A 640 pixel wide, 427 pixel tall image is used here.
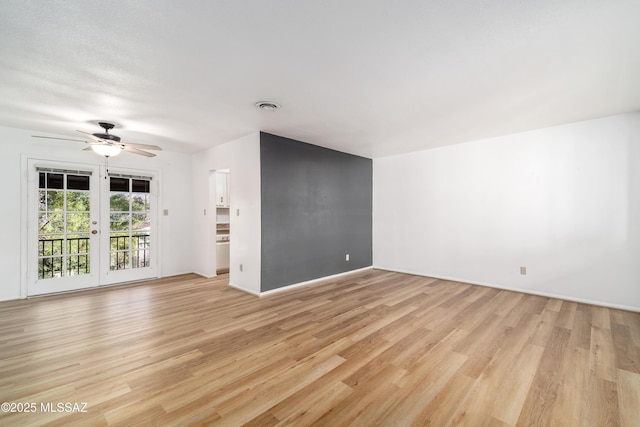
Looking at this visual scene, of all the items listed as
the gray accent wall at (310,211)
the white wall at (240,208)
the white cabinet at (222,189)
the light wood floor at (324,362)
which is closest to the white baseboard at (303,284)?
the gray accent wall at (310,211)

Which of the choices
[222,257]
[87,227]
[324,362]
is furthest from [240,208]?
[324,362]

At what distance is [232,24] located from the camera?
5.90ft

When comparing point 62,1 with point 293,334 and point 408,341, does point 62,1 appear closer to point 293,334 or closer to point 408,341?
point 293,334

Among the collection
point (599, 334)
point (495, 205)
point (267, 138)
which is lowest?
point (599, 334)

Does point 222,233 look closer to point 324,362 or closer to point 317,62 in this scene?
point 324,362

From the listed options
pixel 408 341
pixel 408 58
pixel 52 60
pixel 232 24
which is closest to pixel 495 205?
pixel 408 341

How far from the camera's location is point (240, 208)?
4.54 m

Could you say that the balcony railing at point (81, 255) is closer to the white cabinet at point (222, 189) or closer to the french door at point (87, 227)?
the french door at point (87, 227)

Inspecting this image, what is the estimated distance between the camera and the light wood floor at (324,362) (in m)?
1.73

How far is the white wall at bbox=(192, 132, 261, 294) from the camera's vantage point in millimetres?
4246

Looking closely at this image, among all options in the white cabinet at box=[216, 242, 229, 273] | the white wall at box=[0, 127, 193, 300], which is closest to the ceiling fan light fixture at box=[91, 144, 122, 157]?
the white wall at box=[0, 127, 193, 300]

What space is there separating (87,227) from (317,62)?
4.90 metres

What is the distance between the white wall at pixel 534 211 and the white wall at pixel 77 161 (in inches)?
180

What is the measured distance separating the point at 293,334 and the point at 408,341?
3.79ft
